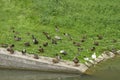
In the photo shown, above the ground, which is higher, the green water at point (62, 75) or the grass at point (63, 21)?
the grass at point (63, 21)

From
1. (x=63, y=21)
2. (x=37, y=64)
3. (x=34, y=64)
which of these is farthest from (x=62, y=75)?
(x=63, y=21)

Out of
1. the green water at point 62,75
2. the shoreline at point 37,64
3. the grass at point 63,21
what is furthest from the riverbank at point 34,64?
the grass at point 63,21

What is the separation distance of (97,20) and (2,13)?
9.99 m

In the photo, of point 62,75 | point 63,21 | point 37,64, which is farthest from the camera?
point 63,21

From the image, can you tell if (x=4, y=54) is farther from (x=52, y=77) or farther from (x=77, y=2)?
(x=77, y=2)

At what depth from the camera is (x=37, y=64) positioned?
115 ft

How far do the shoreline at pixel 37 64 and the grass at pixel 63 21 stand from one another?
1.16 m

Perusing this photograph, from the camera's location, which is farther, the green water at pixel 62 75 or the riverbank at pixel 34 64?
the riverbank at pixel 34 64

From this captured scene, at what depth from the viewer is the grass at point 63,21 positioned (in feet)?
126

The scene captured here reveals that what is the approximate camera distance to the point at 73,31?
139ft

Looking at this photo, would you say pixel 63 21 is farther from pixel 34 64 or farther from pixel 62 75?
pixel 62 75

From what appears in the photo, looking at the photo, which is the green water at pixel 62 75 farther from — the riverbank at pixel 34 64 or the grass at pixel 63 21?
the grass at pixel 63 21

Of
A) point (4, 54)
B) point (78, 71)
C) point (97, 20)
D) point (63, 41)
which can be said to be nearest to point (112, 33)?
point (97, 20)

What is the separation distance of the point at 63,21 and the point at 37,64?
32.4 feet
